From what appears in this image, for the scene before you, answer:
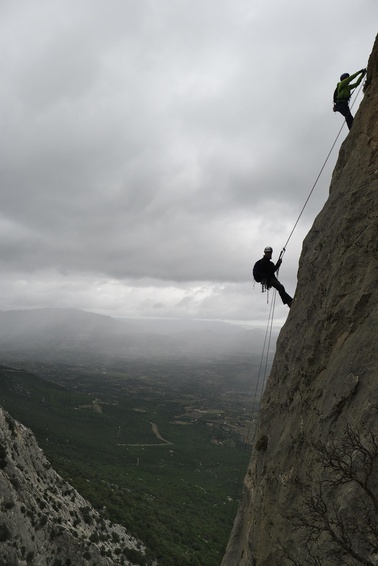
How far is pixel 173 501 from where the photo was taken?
6247 cm

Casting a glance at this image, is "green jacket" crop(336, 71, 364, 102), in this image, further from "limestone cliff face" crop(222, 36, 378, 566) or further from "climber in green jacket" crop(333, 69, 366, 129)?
"limestone cliff face" crop(222, 36, 378, 566)

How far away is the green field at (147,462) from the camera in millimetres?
44312

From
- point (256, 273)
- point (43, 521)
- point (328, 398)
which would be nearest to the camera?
point (328, 398)

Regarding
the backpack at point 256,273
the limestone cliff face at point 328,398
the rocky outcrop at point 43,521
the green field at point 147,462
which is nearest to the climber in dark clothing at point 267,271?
the backpack at point 256,273

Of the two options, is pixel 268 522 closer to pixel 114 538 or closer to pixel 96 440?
pixel 114 538

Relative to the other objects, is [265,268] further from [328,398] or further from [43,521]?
[43,521]

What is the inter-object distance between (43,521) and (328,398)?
32176 millimetres

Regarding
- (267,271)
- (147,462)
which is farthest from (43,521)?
(147,462)

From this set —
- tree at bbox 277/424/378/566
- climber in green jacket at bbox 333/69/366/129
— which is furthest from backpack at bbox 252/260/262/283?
tree at bbox 277/424/378/566

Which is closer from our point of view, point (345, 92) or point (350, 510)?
point (350, 510)

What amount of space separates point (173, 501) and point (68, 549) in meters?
38.4

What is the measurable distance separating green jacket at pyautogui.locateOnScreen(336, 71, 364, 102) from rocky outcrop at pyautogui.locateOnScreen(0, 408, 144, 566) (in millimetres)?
35931

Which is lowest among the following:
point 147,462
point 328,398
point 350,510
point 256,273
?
point 147,462

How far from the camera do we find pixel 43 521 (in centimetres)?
2942
